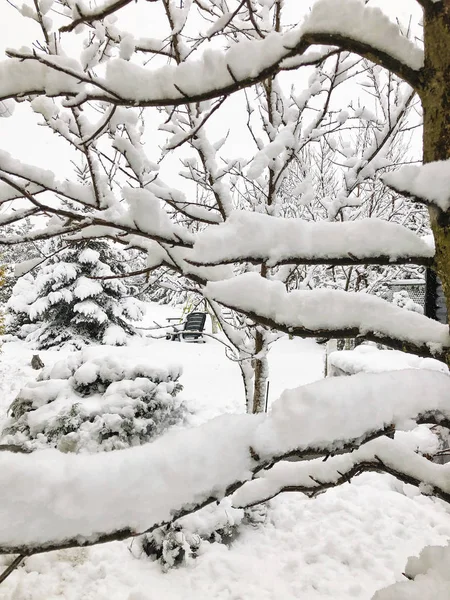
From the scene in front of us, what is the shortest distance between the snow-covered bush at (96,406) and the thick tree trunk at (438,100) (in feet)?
14.0

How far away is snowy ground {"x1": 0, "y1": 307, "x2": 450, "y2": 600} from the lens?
2.87 meters

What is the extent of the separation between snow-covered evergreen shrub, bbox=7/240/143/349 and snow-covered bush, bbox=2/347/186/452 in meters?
7.98

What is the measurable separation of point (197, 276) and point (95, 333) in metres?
14.1

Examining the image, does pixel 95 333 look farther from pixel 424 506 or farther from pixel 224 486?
pixel 224 486

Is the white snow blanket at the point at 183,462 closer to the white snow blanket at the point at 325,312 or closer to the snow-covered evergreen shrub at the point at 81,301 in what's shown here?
the white snow blanket at the point at 325,312

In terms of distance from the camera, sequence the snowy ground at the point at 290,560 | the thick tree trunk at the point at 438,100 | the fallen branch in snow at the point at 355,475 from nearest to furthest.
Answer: the thick tree trunk at the point at 438,100 < the fallen branch in snow at the point at 355,475 < the snowy ground at the point at 290,560

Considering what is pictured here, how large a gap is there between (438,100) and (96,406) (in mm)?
4874

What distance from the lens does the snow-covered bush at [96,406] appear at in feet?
14.6

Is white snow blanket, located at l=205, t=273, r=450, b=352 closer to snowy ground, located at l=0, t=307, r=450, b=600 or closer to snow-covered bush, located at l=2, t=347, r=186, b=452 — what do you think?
snowy ground, located at l=0, t=307, r=450, b=600

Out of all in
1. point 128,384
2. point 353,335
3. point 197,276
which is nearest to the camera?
point 353,335

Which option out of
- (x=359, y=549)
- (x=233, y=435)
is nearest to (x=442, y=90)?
(x=233, y=435)

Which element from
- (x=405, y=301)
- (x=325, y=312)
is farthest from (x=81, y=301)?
(x=325, y=312)

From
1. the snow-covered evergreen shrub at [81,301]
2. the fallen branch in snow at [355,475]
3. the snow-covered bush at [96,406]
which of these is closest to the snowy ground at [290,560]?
the snow-covered bush at [96,406]

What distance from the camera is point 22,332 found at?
15992 millimetres
